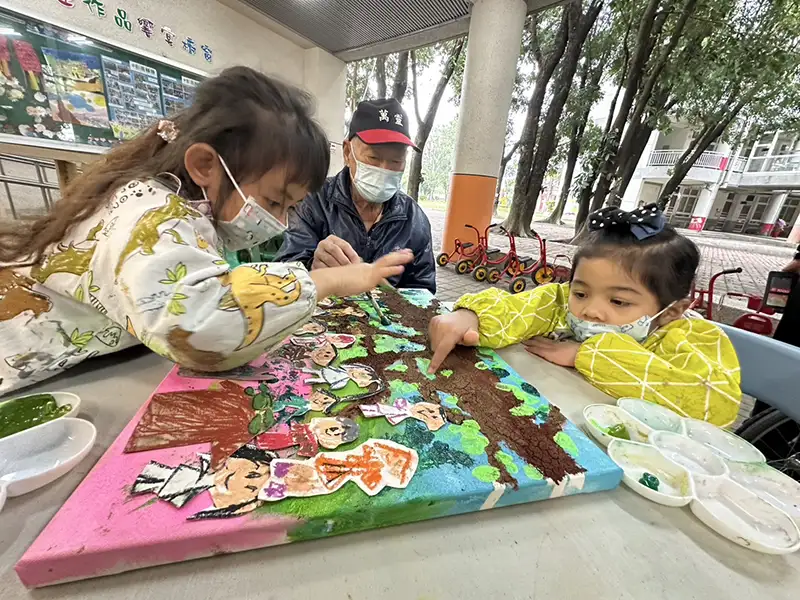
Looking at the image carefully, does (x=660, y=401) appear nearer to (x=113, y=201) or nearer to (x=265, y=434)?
(x=265, y=434)

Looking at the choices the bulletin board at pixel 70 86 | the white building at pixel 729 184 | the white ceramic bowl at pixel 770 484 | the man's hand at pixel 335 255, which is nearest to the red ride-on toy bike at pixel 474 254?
the bulletin board at pixel 70 86

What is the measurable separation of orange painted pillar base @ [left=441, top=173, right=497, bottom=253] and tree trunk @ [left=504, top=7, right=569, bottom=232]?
4126 millimetres

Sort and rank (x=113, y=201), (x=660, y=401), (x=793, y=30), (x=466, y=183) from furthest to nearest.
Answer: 1. (x=793, y=30)
2. (x=466, y=183)
3. (x=660, y=401)
4. (x=113, y=201)

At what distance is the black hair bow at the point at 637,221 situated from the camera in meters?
1.02

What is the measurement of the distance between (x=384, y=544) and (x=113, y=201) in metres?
0.76

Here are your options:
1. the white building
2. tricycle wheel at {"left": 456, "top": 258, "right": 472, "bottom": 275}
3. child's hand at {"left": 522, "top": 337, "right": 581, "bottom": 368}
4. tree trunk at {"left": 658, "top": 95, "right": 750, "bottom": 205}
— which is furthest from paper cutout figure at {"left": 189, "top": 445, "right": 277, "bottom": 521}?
the white building

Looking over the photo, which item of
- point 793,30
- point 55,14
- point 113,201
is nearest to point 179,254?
point 113,201

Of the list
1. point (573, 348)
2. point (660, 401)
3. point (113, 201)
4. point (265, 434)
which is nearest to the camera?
→ point (265, 434)

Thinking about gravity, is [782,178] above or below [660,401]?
above

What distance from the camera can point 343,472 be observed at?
1.65 ft

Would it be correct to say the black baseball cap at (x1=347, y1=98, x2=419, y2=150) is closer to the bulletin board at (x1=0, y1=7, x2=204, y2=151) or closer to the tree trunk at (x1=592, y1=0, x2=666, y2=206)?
the bulletin board at (x1=0, y1=7, x2=204, y2=151)

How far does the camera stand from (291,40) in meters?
4.97

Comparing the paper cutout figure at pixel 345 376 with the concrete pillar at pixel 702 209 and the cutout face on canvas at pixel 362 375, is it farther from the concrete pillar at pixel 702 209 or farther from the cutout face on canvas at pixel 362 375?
the concrete pillar at pixel 702 209

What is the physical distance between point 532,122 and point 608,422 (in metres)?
8.61
